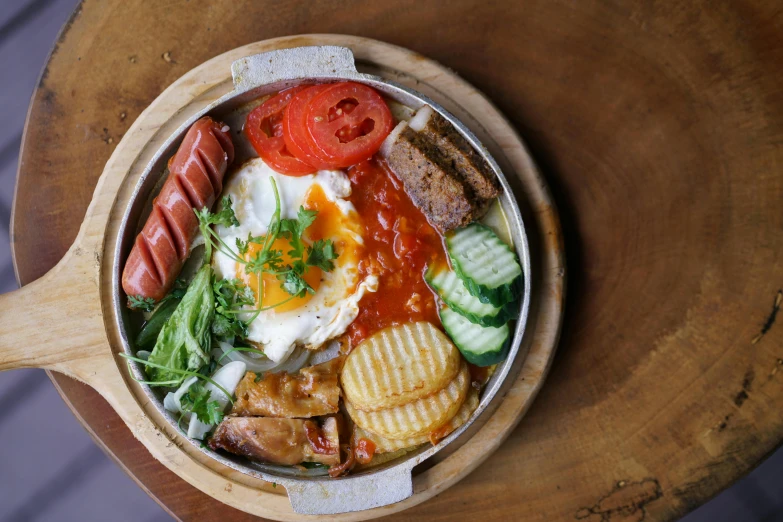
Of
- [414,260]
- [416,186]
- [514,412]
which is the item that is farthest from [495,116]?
[514,412]

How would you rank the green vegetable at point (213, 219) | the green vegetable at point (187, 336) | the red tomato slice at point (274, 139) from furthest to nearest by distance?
the red tomato slice at point (274, 139), the green vegetable at point (187, 336), the green vegetable at point (213, 219)

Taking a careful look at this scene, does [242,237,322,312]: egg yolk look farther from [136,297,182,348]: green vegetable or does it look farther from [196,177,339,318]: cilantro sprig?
[136,297,182,348]: green vegetable

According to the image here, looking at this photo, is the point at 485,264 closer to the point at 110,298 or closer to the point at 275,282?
the point at 275,282

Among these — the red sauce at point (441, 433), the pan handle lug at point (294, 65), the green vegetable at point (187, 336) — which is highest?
the pan handle lug at point (294, 65)

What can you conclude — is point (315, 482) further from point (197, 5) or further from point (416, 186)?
point (197, 5)

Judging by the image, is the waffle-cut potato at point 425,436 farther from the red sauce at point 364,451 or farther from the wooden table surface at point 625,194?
the wooden table surface at point 625,194

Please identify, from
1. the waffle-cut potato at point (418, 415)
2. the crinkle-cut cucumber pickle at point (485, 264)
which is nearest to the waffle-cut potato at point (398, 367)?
the waffle-cut potato at point (418, 415)

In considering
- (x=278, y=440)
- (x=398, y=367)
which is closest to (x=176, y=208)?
(x=278, y=440)

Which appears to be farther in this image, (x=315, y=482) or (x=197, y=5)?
(x=197, y=5)
